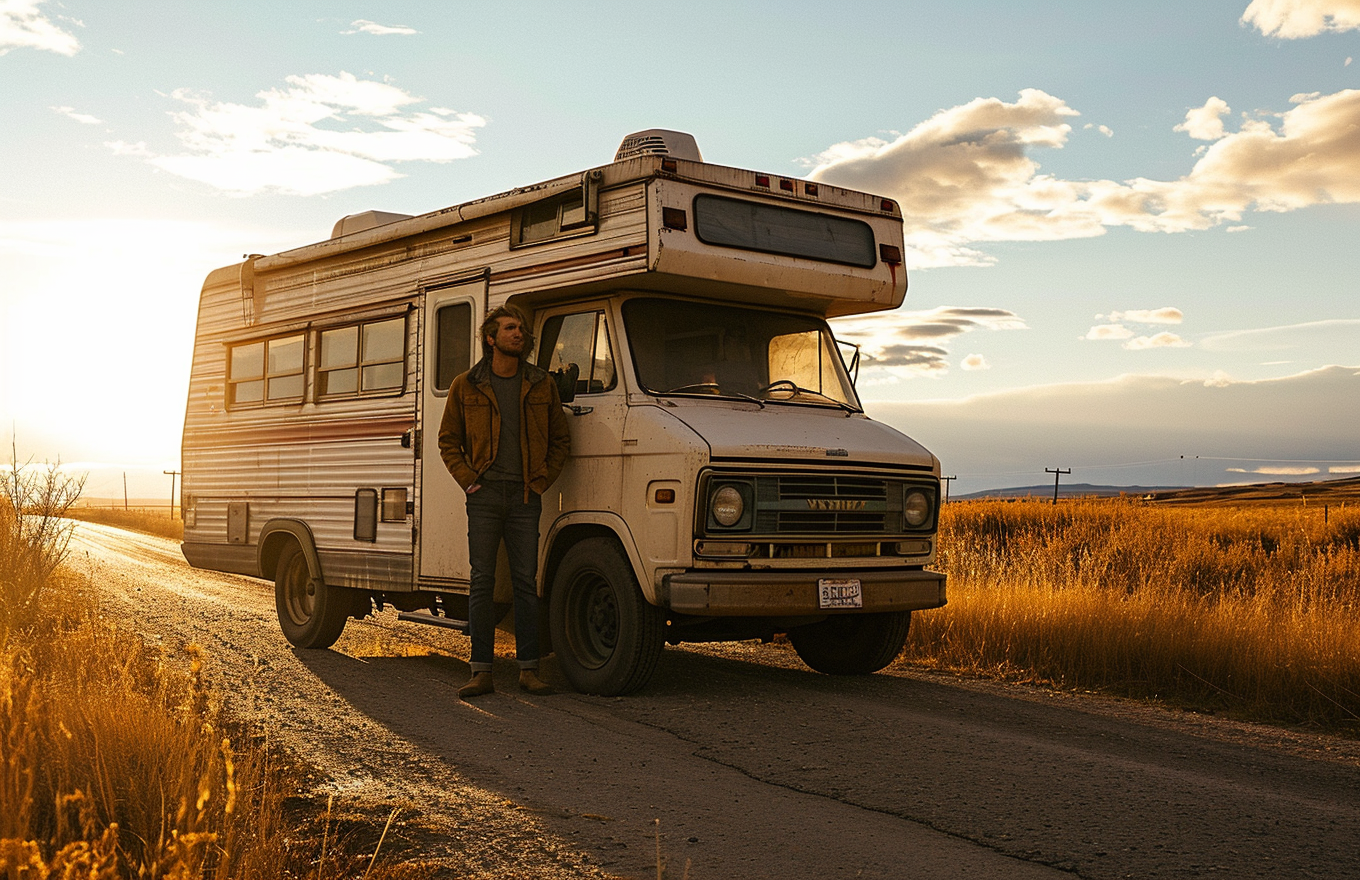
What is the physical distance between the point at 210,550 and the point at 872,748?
24.4 feet

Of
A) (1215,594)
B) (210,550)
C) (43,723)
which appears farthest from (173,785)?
(1215,594)

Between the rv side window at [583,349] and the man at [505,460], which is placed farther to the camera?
the rv side window at [583,349]

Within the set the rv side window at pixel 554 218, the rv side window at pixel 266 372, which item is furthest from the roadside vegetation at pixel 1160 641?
the rv side window at pixel 266 372

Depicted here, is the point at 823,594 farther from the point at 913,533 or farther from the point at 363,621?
the point at 363,621

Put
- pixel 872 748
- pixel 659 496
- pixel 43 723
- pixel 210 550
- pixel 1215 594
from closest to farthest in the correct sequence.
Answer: pixel 43 723
pixel 872 748
pixel 659 496
pixel 210 550
pixel 1215 594

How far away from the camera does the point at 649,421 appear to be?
285 inches

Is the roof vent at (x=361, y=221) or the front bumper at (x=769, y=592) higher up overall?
the roof vent at (x=361, y=221)

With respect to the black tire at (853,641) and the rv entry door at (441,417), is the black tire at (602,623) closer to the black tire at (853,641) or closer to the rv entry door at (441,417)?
the rv entry door at (441,417)

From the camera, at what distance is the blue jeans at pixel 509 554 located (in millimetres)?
7723

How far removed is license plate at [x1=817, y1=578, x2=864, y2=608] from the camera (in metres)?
7.19

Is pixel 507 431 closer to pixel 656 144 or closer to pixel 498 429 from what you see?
pixel 498 429

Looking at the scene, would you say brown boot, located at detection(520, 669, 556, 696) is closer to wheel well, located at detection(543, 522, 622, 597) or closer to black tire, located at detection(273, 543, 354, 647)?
wheel well, located at detection(543, 522, 622, 597)

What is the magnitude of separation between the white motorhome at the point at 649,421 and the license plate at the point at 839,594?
0.7 inches

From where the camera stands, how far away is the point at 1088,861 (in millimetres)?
4336
